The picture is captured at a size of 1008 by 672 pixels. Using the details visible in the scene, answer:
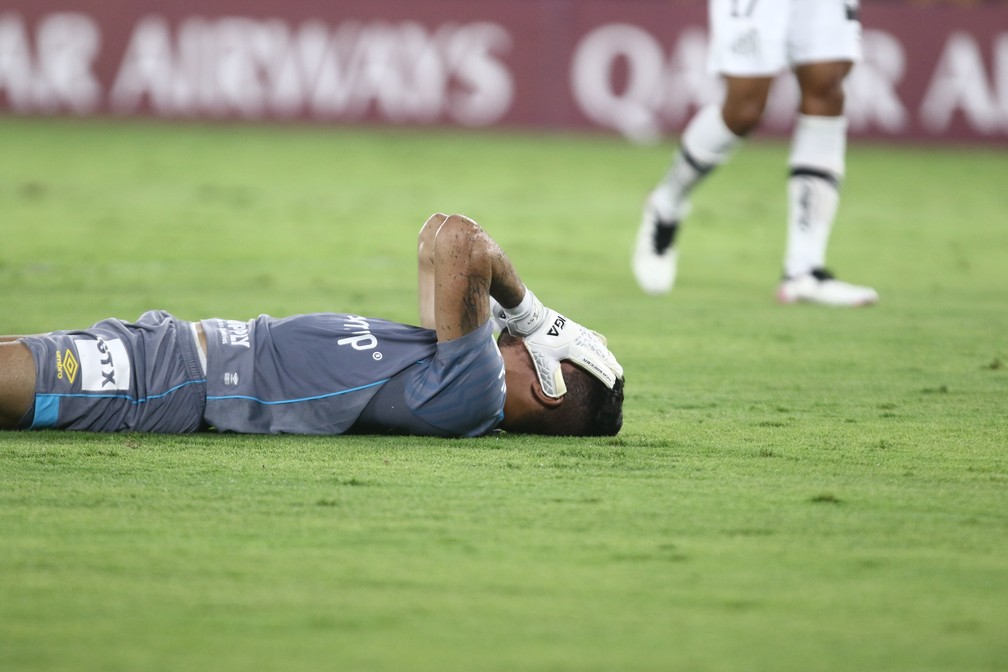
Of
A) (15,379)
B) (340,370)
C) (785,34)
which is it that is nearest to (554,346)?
(340,370)

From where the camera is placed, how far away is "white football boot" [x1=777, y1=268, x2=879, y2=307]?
6.75 m

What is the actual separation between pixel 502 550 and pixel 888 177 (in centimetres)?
1087

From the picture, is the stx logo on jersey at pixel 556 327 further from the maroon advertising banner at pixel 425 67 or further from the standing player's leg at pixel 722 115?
the maroon advertising banner at pixel 425 67

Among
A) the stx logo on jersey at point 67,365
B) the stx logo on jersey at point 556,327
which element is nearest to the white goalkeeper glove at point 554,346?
the stx logo on jersey at point 556,327

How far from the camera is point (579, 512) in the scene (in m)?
3.36

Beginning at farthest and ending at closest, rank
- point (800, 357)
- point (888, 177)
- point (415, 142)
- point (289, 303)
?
point (415, 142), point (888, 177), point (289, 303), point (800, 357)

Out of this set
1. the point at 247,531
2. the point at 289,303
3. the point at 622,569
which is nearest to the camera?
the point at 622,569

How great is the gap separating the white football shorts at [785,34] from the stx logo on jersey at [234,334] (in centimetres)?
354

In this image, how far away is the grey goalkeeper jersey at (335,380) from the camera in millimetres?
3943

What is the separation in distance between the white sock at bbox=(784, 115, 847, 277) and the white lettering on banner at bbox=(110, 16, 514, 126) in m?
9.16

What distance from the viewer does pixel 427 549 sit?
3062mm

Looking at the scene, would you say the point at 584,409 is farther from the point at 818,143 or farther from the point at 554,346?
A: the point at 818,143

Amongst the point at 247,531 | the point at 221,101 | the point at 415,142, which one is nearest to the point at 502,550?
the point at 247,531

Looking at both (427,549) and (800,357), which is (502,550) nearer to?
(427,549)
